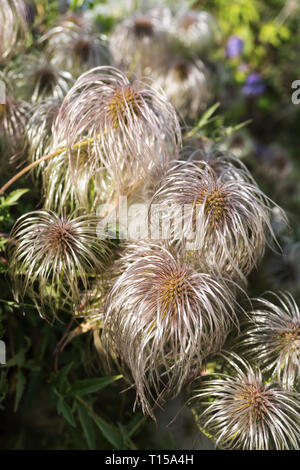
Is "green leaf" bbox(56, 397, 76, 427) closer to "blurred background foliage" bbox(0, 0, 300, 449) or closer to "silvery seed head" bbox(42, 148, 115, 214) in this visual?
"blurred background foliage" bbox(0, 0, 300, 449)

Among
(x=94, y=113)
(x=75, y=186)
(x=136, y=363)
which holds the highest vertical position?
(x=94, y=113)

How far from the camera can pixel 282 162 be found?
316cm

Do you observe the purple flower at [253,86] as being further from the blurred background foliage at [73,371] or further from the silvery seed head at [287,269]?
the silvery seed head at [287,269]

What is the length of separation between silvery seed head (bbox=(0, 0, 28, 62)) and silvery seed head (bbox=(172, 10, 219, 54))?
105 centimetres

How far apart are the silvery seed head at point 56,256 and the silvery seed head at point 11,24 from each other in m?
0.63

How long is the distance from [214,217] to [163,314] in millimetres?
228

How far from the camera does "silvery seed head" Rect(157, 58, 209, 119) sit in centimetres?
220

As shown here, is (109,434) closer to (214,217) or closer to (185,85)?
(214,217)

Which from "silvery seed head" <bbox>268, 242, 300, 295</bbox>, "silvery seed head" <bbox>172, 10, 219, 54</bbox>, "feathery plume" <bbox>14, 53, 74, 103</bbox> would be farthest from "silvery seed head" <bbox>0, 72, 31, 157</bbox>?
"silvery seed head" <bbox>172, 10, 219, 54</bbox>

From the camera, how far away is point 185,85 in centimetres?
224

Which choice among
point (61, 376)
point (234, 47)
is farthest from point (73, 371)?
point (234, 47)
